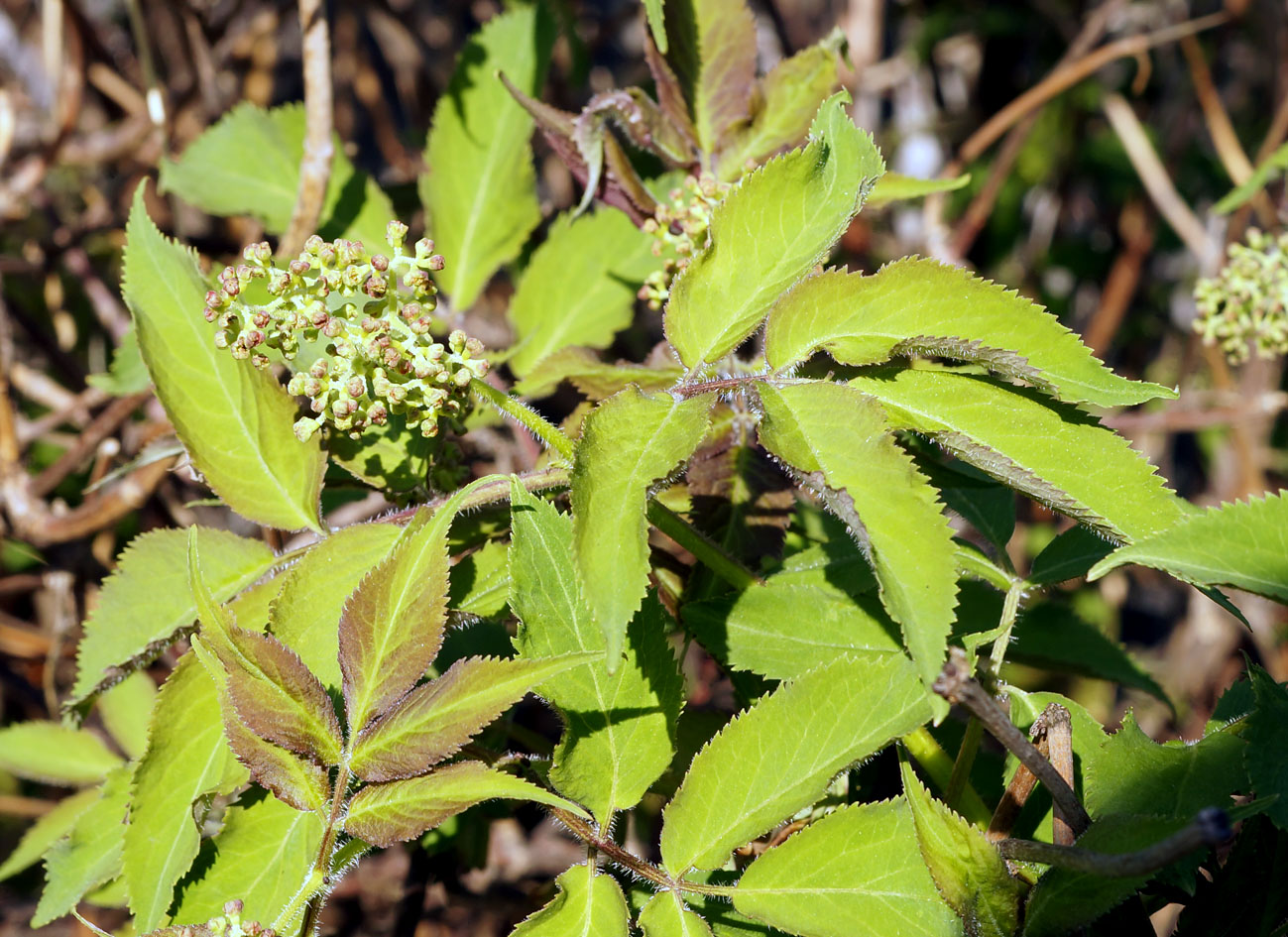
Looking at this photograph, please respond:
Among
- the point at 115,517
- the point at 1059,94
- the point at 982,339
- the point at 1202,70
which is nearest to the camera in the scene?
the point at 982,339

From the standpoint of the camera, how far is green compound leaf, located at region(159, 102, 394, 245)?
5.32 feet

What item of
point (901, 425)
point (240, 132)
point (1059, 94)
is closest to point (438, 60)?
point (240, 132)

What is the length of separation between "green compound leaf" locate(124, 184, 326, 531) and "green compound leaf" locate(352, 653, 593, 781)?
0.31m

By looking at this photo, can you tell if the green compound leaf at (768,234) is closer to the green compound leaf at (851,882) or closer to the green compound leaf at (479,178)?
the green compound leaf at (851,882)

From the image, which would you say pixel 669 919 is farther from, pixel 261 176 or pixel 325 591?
pixel 261 176

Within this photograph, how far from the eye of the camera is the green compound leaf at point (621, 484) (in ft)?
2.60

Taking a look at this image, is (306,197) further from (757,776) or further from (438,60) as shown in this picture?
(438,60)

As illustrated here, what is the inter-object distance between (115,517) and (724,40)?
4.07ft

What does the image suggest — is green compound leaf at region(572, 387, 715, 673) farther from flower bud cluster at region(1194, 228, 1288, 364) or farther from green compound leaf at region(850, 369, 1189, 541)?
flower bud cluster at region(1194, 228, 1288, 364)

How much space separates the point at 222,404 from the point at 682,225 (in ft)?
1.79

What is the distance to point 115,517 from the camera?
1.77m

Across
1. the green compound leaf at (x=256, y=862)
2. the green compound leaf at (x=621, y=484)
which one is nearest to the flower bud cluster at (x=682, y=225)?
the green compound leaf at (x=621, y=484)

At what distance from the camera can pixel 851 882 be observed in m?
0.91

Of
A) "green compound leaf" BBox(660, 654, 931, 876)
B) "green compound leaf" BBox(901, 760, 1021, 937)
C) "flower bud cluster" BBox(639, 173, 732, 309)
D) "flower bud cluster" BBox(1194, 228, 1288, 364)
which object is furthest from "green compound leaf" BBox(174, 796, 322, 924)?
"flower bud cluster" BBox(1194, 228, 1288, 364)
